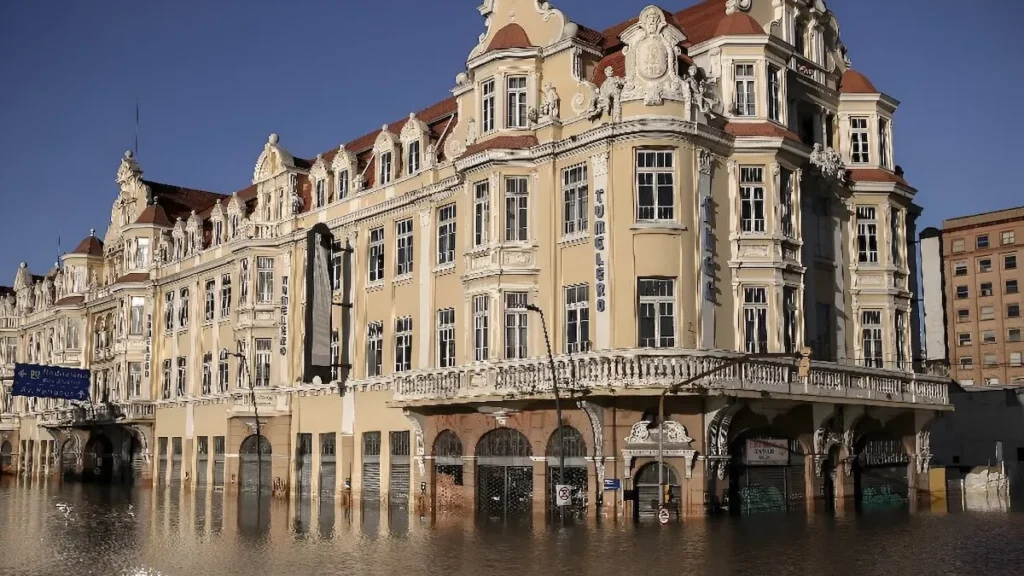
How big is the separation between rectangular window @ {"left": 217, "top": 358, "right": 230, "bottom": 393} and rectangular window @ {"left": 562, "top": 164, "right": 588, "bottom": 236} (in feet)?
92.6

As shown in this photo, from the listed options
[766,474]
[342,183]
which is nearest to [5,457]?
[342,183]

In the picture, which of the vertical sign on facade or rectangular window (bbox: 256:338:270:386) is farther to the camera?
rectangular window (bbox: 256:338:270:386)

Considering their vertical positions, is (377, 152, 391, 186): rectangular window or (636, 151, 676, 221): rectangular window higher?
(377, 152, 391, 186): rectangular window

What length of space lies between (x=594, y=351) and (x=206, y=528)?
49.6ft

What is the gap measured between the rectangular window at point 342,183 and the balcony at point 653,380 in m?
12.7

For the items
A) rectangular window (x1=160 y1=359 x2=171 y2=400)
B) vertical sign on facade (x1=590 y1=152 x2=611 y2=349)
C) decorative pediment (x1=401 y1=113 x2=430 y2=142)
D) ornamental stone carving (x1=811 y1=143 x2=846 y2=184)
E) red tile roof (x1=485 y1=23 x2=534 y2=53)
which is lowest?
rectangular window (x1=160 y1=359 x2=171 y2=400)

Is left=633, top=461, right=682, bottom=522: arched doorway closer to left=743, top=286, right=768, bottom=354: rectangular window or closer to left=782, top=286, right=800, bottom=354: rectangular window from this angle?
left=743, top=286, right=768, bottom=354: rectangular window

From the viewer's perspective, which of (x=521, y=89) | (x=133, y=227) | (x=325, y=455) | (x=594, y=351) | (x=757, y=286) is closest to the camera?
(x=594, y=351)

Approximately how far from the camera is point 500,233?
42.2 meters

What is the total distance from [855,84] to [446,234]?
1874cm

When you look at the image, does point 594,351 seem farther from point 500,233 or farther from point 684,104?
point 684,104

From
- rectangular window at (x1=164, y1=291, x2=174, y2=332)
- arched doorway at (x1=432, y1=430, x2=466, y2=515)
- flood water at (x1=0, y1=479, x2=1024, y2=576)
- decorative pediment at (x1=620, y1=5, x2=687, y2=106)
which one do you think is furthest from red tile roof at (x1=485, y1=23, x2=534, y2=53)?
rectangular window at (x1=164, y1=291, x2=174, y2=332)

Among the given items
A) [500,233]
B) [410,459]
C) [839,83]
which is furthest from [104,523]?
[839,83]

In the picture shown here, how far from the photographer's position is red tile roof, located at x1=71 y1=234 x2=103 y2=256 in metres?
85.9
